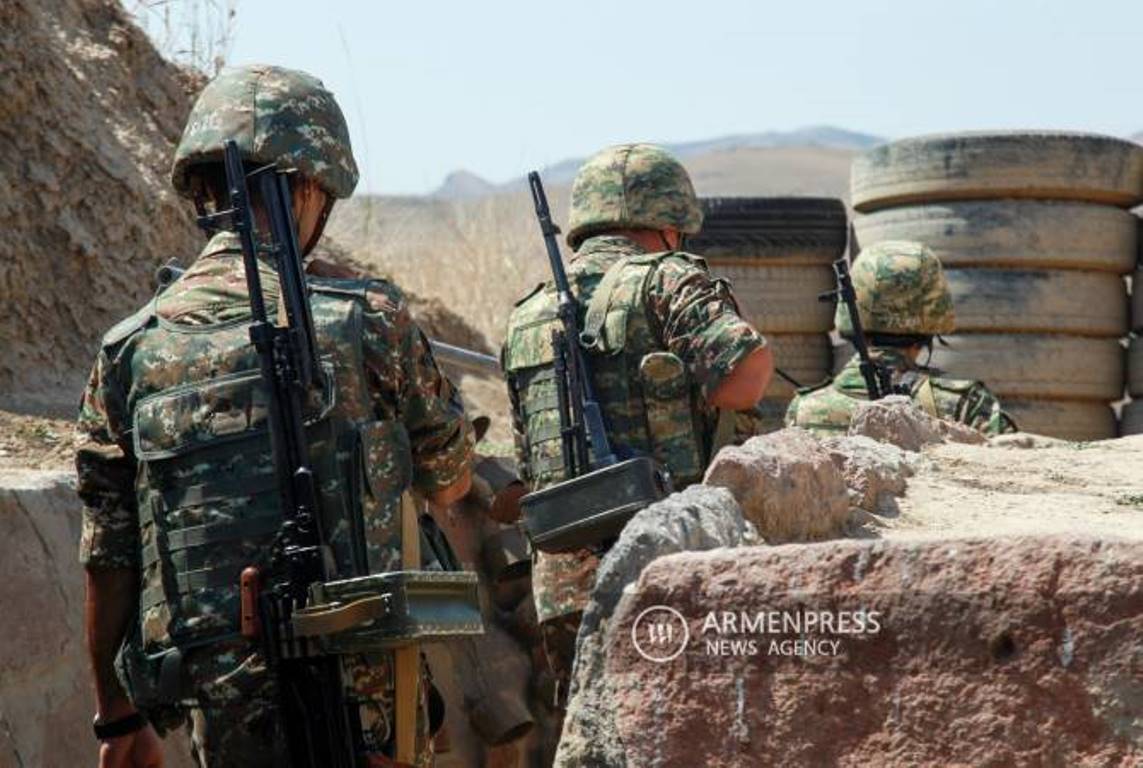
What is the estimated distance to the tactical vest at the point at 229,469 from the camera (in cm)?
333

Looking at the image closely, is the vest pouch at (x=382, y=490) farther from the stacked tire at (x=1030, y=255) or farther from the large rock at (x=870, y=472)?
the stacked tire at (x=1030, y=255)

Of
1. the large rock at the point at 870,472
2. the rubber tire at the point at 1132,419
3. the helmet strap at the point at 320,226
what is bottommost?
the rubber tire at the point at 1132,419

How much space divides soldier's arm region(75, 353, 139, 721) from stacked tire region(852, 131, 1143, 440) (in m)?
5.94

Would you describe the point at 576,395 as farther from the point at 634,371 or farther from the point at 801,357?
the point at 801,357

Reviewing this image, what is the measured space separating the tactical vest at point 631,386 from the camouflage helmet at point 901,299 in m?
2.22

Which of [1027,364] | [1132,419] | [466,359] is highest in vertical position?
[466,359]

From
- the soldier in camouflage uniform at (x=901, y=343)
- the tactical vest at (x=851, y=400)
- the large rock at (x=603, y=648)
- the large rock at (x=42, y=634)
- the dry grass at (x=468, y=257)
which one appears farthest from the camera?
the dry grass at (x=468, y=257)

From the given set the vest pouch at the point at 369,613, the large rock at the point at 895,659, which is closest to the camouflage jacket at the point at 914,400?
the vest pouch at the point at 369,613

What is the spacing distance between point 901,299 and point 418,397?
13.4ft

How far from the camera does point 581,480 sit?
468 centimetres

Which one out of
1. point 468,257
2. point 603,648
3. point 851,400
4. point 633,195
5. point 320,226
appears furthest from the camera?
point 468,257

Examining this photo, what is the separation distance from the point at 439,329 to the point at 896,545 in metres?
7.13

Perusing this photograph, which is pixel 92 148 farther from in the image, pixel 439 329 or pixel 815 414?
pixel 815 414

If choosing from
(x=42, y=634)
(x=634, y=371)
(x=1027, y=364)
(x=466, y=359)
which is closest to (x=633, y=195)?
(x=634, y=371)
